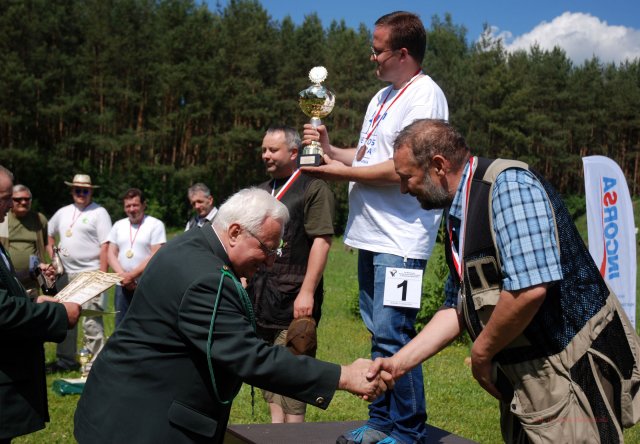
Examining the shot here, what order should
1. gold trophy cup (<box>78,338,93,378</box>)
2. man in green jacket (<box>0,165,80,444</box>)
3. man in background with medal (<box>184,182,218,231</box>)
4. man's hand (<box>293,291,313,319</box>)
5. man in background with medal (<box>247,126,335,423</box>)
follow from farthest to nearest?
man in background with medal (<box>184,182,218,231</box>) → gold trophy cup (<box>78,338,93,378</box>) → man in background with medal (<box>247,126,335,423</box>) → man's hand (<box>293,291,313,319</box>) → man in green jacket (<box>0,165,80,444</box>)

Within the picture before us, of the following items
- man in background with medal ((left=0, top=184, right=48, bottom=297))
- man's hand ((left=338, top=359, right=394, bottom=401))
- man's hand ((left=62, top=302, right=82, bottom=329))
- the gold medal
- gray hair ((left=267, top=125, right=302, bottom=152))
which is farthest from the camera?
man in background with medal ((left=0, top=184, right=48, bottom=297))

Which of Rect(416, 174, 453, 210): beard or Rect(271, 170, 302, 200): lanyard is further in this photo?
Rect(271, 170, 302, 200): lanyard

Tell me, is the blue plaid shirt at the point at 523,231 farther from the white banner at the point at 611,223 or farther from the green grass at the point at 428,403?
the white banner at the point at 611,223

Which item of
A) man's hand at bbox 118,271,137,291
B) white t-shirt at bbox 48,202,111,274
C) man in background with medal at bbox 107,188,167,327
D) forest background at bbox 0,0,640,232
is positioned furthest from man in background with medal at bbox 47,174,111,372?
forest background at bbox 0,0,640,232

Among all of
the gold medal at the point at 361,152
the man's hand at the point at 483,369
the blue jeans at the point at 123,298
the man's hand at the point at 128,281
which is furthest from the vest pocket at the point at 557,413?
the blue jeans at the point at 123,298

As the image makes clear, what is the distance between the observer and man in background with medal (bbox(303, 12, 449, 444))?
148 inches

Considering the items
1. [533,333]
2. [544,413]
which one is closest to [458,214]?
[533,333]

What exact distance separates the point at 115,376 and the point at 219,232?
0.71 metres

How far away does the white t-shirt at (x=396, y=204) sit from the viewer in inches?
153

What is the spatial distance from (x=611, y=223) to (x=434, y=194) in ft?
13.0

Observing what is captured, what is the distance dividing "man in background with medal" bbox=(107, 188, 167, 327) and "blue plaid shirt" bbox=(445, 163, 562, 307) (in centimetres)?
607

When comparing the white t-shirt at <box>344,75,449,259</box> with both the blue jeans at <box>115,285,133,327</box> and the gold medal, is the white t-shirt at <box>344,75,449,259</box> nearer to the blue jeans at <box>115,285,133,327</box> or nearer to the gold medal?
the gold medal

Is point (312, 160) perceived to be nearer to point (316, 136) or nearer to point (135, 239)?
point (316, 136)

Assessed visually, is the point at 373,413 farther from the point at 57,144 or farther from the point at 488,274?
the point at 57,144
